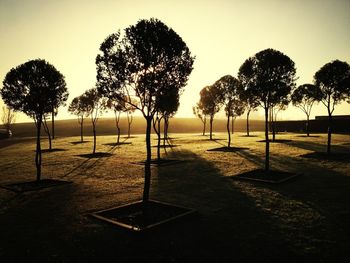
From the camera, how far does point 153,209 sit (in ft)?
44.4

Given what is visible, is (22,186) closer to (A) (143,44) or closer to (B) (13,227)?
(B) (13,227)

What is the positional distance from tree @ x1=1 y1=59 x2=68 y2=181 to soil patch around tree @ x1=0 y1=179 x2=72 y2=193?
0.63m

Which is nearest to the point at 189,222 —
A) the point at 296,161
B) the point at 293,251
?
the point at 293,251

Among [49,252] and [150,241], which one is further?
[150,241]

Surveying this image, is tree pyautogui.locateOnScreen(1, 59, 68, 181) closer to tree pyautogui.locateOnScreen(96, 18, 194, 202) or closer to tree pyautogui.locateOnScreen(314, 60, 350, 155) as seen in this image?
tree pyautogui.locateOnScreen(96, 18, 194, 202)

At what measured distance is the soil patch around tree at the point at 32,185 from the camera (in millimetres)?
18250

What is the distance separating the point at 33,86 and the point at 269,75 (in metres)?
17.2

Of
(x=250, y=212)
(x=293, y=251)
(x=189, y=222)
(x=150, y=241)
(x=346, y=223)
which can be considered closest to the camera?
(x=293, y=251)

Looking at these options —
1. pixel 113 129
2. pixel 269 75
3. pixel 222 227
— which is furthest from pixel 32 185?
pixel 113 129

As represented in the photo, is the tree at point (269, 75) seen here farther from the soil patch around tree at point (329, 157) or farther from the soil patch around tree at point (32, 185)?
the soil patch around tree at point (32, 185)

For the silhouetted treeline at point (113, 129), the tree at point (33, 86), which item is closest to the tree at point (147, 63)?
the tree at point (33, 86)

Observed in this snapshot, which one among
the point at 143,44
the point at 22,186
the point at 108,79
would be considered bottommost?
the point at 22,186

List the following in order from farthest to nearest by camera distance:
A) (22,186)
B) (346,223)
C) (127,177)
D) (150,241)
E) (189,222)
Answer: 1. (127,177)
2. (22,186)
3. (189,222)
4. (346,223)
5. (150,241)

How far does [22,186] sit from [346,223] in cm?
1890
